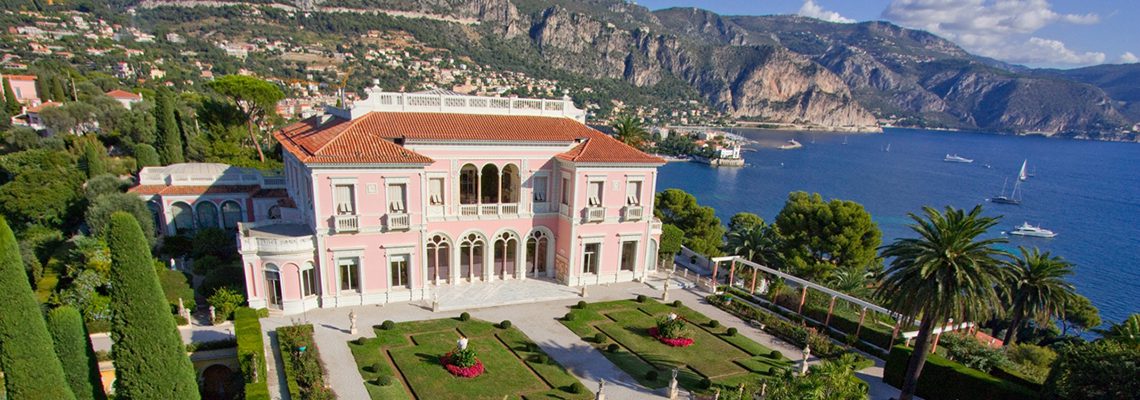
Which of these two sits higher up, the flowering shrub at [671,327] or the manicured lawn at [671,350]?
the flowering shrub at [671,327]

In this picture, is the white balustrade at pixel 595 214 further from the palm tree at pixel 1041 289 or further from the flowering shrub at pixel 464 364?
the palm tree at pixel 1041 289

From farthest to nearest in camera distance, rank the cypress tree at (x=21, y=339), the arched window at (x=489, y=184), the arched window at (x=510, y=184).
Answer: the arched window at (x=489, y=184)
the arched window at (x=510, y=184)
the cypress tree at (x=21, y=339)

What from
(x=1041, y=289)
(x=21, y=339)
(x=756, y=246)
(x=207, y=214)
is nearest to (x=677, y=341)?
(x=756, y=246)

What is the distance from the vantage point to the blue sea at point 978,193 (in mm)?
76500

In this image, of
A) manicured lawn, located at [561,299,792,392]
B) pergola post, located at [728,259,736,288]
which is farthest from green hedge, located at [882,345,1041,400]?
pergola post, located at [728,259,736,288]

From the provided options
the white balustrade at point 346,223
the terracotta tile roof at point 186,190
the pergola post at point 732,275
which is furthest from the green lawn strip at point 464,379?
the terracotta tile roof at point 186,190

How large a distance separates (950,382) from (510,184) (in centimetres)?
2340

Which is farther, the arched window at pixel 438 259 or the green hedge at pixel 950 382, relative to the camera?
the arched window at pixel 438 259

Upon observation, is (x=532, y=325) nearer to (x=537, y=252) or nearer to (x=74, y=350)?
(x=537, y=252)

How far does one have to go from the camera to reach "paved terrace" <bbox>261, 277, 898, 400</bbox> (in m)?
21.7

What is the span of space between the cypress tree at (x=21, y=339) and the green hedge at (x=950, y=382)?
27.8 m

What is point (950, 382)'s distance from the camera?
21469 mm

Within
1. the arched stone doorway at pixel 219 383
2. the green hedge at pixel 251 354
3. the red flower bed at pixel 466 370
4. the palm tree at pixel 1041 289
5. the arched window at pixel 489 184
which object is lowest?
the arched stone doorway at pixel 219 383

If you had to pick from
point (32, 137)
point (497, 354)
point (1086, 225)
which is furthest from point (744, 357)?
point (1086, 225)
